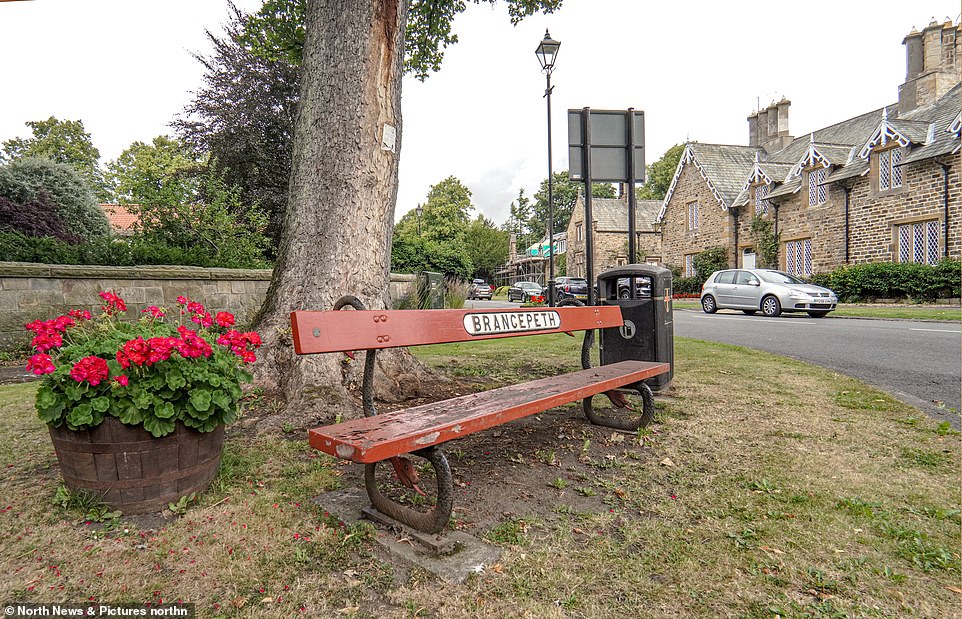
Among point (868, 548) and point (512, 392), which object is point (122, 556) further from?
point (868, 548)

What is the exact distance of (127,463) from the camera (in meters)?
2.44

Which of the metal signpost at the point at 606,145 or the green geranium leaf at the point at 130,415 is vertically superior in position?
the metal signpost at the point at 606,145

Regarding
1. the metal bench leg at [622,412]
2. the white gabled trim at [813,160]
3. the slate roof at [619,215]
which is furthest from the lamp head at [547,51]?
the slate roof at [619,215]

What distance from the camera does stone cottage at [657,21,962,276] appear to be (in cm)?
1970

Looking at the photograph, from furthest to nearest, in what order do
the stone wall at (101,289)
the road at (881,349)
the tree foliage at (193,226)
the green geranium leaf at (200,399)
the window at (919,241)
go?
1. the window at (919,241)
2. the tree foliage at (193,226)
3. the stone wall at (101,289)
4. the road at (881,349)
5. the green geranium leaf at (200,399)

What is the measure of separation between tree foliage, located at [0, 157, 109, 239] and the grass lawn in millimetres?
14797

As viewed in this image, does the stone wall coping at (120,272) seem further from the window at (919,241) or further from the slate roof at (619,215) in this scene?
the slate roof at (619,215)

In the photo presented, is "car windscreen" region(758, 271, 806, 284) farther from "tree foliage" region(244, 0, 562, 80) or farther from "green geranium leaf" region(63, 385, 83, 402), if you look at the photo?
"green geranium leaf" region(63, 385, 83, 402)

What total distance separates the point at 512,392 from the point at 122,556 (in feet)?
6.64

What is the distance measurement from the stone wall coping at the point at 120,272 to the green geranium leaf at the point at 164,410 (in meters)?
6.95

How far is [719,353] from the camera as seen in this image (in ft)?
26.6

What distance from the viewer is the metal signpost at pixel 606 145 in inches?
269

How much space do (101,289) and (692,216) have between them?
31.3m
